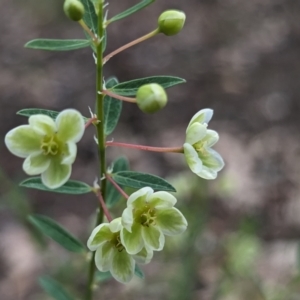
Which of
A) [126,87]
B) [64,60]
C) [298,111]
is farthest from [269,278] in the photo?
[64,60]

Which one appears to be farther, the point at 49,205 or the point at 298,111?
the point at 298,111

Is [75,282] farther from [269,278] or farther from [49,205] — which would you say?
A: [269,278]

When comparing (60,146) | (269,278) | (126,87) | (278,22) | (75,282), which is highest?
(126,87)

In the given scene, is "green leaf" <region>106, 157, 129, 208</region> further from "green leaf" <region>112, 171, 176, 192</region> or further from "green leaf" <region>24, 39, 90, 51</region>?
"green leaf" <region>24, 39, 90, 51</region>

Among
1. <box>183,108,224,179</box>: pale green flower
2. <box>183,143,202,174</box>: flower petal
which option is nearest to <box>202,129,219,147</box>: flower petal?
<box>183,108,224,179</box>: pale green flower

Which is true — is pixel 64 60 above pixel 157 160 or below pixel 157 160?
above
